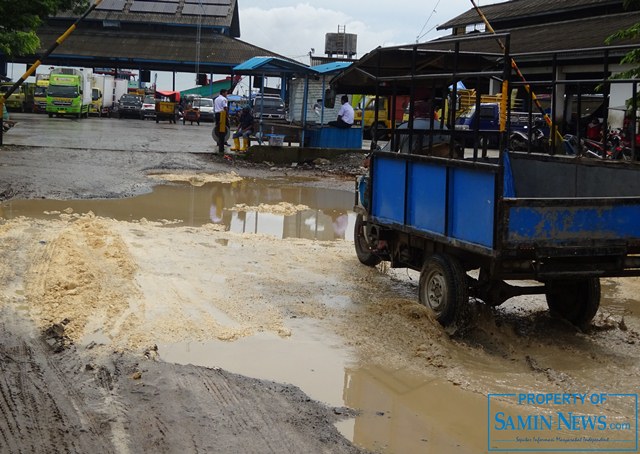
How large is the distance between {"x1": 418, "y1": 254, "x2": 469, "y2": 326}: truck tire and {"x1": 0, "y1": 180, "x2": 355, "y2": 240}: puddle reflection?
458cm

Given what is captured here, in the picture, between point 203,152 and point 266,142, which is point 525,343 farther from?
point 266,142

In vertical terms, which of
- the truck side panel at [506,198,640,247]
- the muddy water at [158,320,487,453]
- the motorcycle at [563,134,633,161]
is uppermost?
the motorcycle at [563,134,633,161]

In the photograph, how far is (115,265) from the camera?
8.70 m

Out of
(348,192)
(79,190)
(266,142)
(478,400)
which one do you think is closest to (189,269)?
(478,400)

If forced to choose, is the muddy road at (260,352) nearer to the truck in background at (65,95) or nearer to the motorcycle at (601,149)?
the motorcycle at (601,149)

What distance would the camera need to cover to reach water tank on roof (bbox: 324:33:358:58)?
60219 millimetres

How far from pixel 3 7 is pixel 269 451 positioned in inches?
765

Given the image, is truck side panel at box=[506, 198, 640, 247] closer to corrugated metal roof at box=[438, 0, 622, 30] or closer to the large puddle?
the large puddle

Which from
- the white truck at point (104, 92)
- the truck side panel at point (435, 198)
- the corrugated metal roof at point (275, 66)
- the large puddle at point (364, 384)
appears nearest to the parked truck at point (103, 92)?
the white truck at point (104, 92)

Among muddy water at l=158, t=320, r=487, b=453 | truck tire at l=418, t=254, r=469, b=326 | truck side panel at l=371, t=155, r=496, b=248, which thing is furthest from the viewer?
truck tire at l=418, t=254, r=469, b=326

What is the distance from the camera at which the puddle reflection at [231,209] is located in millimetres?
12320

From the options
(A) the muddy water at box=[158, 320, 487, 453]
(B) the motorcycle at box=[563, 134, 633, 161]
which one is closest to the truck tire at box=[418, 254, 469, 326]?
(A) the muddy water at box=[158, 320, 487, 453]

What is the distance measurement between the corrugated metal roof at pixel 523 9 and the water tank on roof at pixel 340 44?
19.9 metres

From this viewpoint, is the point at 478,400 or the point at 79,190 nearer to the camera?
the point at 478,400
